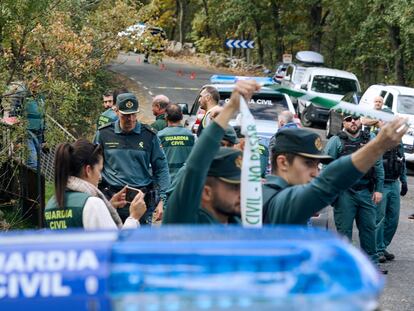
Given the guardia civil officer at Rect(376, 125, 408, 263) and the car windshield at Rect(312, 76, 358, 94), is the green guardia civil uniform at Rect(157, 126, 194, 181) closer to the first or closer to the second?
the guardia civil officer at Rect(376, 125, 408, 263)

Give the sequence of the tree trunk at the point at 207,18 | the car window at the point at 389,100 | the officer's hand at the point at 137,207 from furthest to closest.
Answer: the tree trunk at the point at 207,18
the car window at the point at 389,100
the officer's hand at the point at 137,207

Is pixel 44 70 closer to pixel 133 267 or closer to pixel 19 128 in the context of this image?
pixel 19 128

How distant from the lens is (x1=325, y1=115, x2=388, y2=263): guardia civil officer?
29.3 ft

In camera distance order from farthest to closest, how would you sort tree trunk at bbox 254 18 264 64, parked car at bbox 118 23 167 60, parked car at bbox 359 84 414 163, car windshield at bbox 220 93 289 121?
tree trunk at bbox 254 18 264 64 < parked car at bbox 359 84 414 163 < parked car at bbox 118 23 167 60 < car windshield at bbox 220 93 289 121

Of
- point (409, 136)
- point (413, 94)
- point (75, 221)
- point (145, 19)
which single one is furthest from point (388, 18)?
point (75, 221)

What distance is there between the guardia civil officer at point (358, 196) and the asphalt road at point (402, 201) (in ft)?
1.71

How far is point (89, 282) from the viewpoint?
7.42 ft

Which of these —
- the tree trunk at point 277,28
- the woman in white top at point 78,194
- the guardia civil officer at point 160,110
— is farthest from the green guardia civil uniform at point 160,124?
the tree trunk at point 277,28

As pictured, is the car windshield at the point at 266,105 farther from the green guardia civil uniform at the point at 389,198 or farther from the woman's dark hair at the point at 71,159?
the woman's dark hair at the point at 71,159

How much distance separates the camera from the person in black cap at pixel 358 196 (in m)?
8.95

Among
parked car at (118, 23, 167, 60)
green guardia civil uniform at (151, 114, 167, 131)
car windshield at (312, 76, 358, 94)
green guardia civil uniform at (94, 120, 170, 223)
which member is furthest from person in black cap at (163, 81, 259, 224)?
car windshield at (312, 76, 358, 94)

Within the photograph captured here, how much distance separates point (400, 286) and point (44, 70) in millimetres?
4385

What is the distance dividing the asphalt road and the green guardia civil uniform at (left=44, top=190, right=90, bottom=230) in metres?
4.22

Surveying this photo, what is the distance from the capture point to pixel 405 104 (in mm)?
19812
